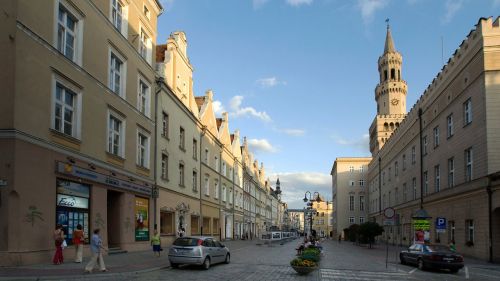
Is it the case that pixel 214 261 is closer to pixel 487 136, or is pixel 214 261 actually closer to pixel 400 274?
pixel 400 274

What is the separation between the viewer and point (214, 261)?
74.1 ft

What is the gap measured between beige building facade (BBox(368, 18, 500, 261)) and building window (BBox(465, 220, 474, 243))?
65mm

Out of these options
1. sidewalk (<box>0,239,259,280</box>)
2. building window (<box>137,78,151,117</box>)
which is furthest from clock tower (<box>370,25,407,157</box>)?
sidewalk (<box>0,239,259,280</box>)

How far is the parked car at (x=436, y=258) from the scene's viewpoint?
23219 millimetres

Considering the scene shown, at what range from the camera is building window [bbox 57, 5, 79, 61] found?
21.7 m

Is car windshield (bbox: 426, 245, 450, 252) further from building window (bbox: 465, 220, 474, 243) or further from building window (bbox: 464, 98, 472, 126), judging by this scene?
building window (bbox: 464, 98, 472, 126)

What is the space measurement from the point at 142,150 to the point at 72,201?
10643 mm

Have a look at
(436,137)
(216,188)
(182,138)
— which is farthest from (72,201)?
(216,188)

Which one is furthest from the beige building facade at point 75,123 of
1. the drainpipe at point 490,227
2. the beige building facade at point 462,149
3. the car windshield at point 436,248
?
the drainpipe at point 490,227

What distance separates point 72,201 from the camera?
879 inches

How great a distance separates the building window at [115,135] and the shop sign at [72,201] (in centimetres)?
400

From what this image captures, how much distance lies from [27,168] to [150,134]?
14.9 metres

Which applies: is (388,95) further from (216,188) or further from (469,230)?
(469,230)

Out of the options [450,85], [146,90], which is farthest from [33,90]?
[450,85]
